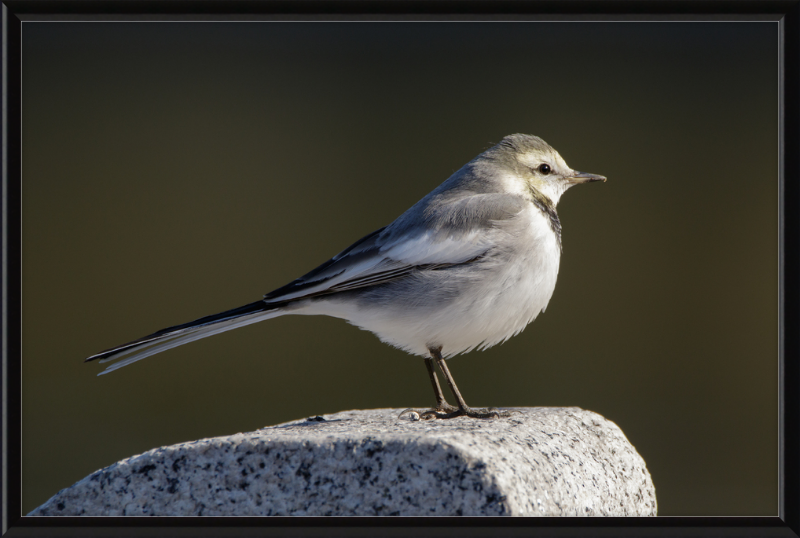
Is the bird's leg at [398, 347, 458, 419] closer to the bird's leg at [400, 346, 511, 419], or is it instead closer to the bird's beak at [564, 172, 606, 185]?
the bird's leg at [400, 346, 511, 419]

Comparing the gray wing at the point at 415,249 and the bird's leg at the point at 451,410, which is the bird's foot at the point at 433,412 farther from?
the gray wing at the point at 415,249

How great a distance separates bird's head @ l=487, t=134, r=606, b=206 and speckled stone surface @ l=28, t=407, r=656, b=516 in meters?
2.02

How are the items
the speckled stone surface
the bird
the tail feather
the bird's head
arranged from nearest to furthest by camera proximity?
1. the speckled stone surface
2. the tail feather
3. the bird
4. the bird's head

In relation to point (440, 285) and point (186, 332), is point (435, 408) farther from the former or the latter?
point (186, 332)

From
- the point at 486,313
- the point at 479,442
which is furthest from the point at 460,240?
the point at 479,442

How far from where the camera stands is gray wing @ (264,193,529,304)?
12.0 ft

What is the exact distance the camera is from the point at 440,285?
11.8ft

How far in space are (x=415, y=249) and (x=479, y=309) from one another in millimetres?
499

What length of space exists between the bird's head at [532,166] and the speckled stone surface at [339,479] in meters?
2.02

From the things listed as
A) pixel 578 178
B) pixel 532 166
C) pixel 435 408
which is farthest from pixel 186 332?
pixel 578 178

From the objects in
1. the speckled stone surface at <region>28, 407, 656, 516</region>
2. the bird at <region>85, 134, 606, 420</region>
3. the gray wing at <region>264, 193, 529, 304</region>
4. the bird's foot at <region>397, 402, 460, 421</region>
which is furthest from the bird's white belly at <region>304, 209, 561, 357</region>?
the speckled stone surface at <region>28, 407, 656, 516</region>

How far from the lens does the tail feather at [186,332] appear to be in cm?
324

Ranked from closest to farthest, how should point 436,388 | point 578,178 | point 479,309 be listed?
1. point 479,309
2. point 436,388
3. point 578,178
